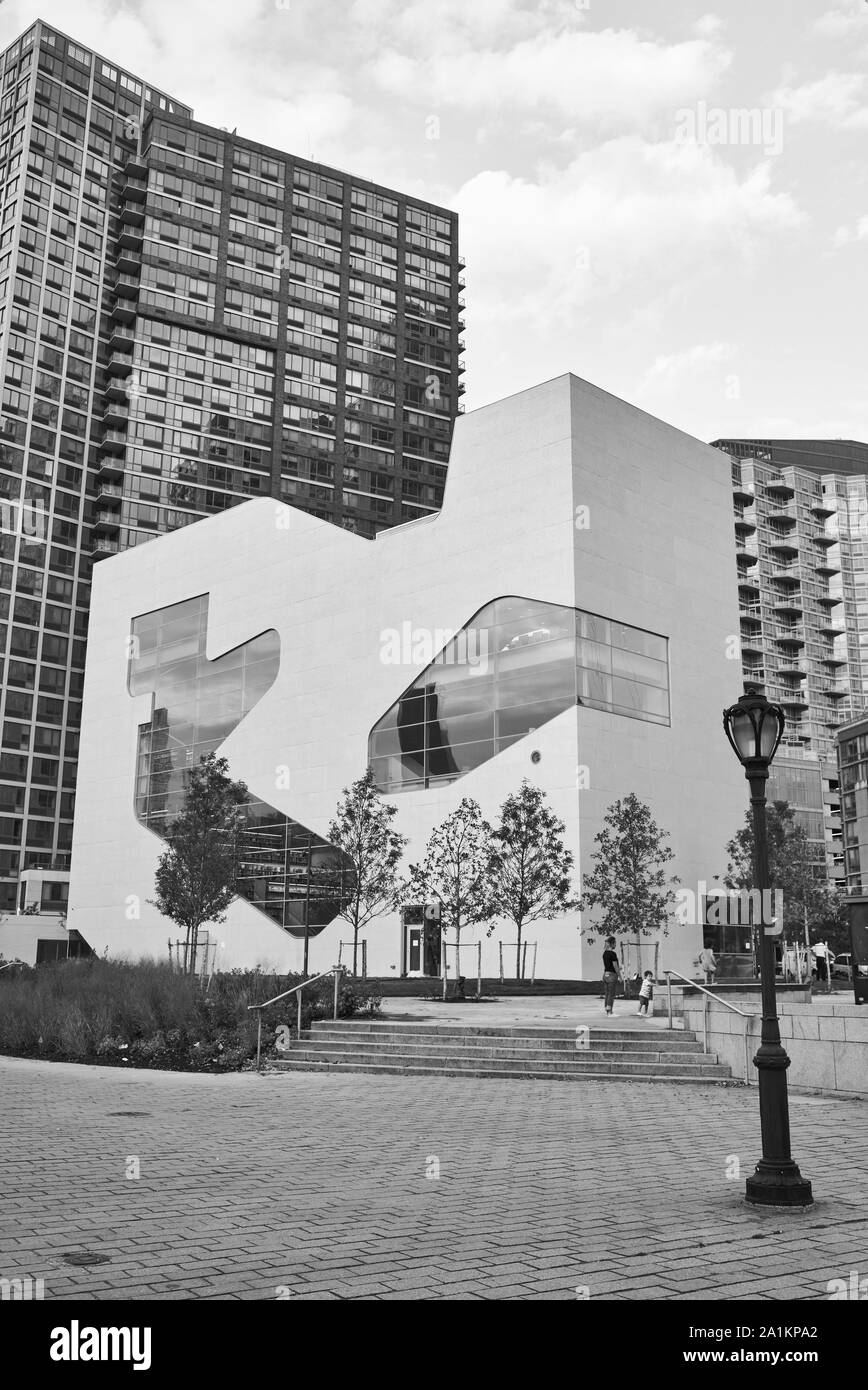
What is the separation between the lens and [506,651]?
43.9 m

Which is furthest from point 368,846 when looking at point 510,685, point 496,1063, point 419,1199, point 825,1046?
point 419,1199

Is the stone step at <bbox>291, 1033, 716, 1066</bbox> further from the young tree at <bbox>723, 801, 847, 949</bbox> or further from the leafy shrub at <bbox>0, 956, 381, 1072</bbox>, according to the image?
the young tree at <bbox>723, 801, 847, 949</bbox>

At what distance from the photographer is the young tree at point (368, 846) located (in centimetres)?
4216

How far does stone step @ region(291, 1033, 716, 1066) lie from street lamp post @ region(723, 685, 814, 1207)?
921cm

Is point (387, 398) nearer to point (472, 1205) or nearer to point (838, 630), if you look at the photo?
point (838, 630)

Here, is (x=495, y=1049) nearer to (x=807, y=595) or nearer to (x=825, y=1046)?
(x=825, y=1046)

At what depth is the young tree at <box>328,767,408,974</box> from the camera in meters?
42.2

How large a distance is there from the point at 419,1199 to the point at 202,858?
1409 inches

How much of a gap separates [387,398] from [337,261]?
43.2ft

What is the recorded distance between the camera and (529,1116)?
13.0m

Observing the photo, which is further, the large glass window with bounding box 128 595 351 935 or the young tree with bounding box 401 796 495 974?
the large glass window with bounding box 128 595 351 935

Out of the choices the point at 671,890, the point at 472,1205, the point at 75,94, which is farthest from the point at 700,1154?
the point at 75,94

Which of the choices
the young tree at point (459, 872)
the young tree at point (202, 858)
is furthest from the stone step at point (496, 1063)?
the young tree at point (202, 858)

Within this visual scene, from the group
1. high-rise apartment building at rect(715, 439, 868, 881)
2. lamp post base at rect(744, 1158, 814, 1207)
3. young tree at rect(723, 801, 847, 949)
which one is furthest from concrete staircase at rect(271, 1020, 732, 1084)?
high-rise apartment building at rect(715, 439, 868, 881)
